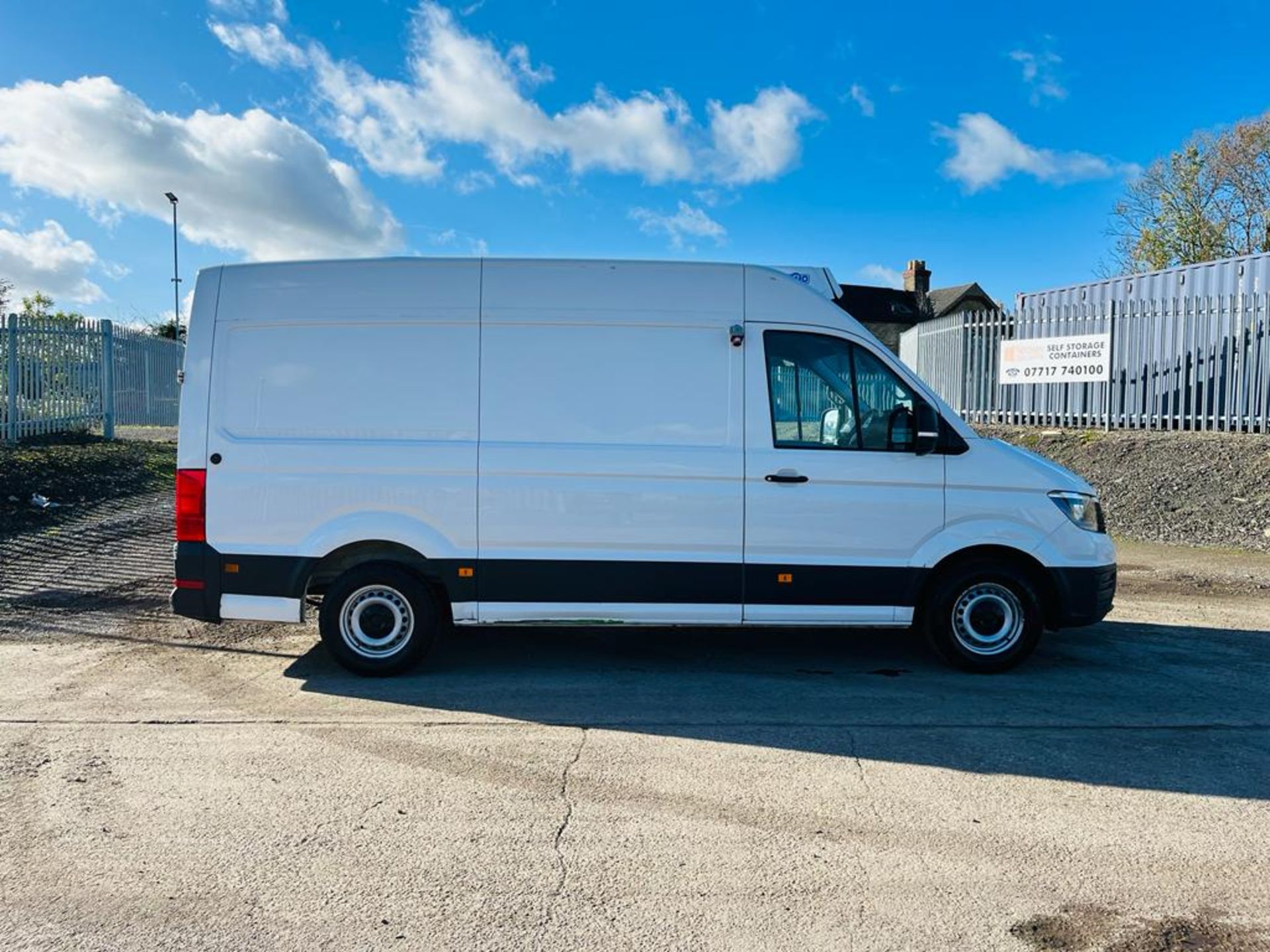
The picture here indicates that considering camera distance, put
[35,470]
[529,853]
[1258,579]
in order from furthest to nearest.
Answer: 1. [35,470]
2. [1258,579]
3. [529,853]

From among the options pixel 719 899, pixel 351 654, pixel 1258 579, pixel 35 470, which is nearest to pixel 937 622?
pixel 719 899

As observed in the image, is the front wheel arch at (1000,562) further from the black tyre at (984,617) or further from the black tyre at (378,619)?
the black tyre at (378,619)

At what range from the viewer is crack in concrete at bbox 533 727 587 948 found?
9.53ft

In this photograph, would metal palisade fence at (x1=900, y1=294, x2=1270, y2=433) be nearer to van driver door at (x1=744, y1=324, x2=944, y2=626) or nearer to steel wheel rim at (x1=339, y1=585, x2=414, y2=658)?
van driver door at (x1=744, y1=324, x2=944, y2=626)

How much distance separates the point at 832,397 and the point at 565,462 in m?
1.70

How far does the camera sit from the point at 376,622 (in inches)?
216

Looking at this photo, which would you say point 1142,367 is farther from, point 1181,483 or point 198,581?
point 198,581

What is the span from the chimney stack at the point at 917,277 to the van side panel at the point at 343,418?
52854 millimetres

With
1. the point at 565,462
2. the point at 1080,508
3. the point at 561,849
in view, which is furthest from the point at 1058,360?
the point at 561,849

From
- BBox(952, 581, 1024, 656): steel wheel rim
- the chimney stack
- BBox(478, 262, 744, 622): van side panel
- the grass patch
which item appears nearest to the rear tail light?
BBox(478, 262, 744, 622): van side panel

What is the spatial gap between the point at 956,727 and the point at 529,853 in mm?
2502

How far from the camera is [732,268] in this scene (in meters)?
5.50

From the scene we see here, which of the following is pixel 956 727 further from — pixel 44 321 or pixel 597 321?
pixel 44 321

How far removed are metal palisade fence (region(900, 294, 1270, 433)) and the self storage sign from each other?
4.6 inches
